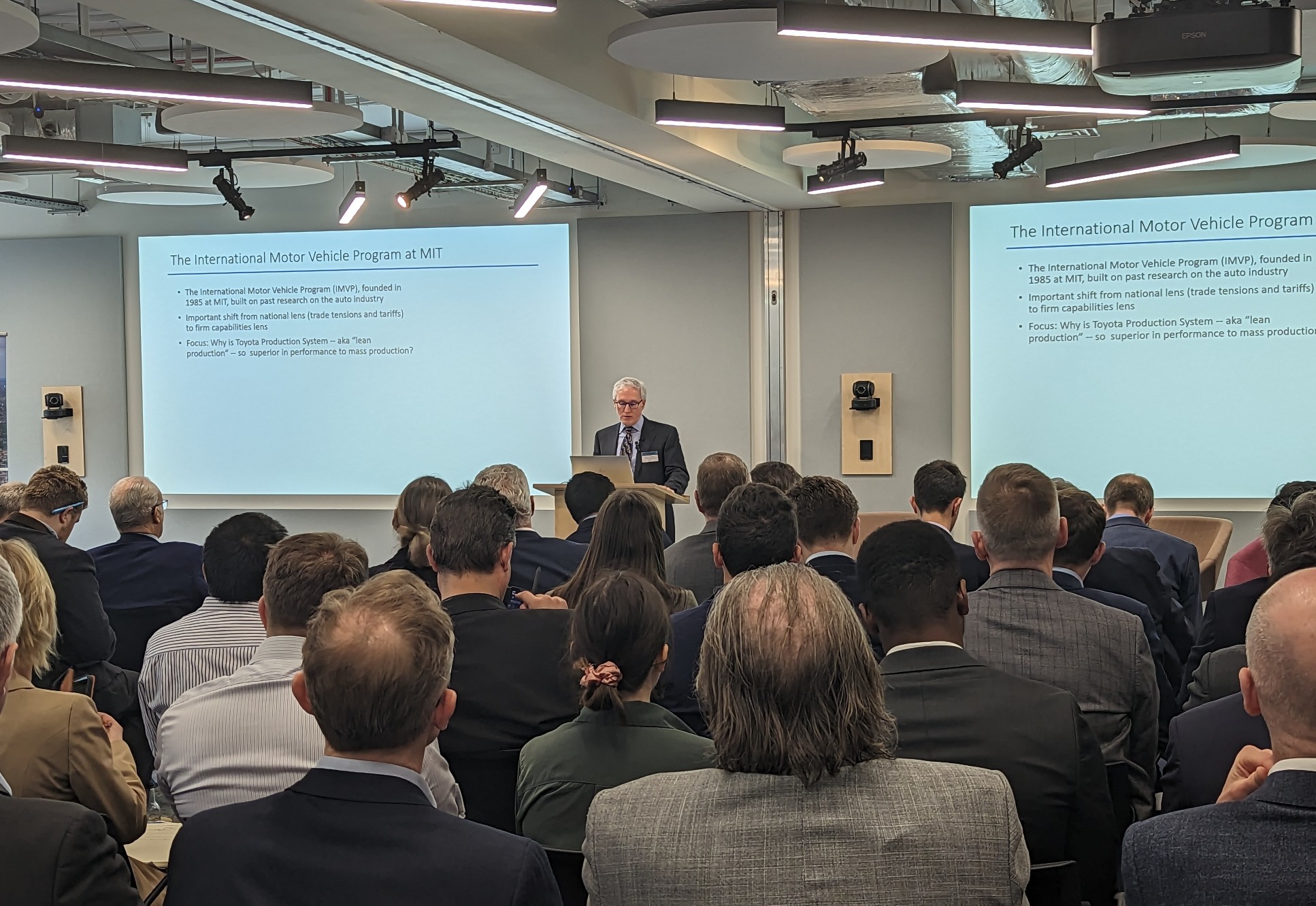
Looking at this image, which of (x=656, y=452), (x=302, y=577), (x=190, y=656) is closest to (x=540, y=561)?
(x=190, y=656)

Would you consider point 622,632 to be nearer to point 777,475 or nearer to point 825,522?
point 825,522

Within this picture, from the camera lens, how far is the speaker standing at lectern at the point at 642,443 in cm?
813

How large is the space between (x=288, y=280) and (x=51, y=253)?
220 cm

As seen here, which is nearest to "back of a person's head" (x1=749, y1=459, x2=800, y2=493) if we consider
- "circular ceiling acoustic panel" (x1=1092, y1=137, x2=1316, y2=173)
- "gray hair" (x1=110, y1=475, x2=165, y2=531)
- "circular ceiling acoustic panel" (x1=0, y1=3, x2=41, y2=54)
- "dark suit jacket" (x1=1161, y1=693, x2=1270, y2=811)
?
"gray hair" (x1=110, y1=475, x2=165, y2=531)

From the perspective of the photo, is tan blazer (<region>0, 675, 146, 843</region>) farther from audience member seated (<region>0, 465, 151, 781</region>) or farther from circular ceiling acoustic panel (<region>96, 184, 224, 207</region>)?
circular ceiling acoustic panel (<region>96, 184, 224, 207</region>)

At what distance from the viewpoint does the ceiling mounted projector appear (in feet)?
13.8

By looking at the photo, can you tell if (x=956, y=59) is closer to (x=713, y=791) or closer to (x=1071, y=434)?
(x=1071, y=434)

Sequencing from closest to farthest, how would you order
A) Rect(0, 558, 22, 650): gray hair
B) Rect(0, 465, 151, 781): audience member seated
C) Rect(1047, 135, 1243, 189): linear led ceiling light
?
1. Rect(0, 558, 22, 650): gray hair
2. Rect(0, 465, 151, 781): audience member seated
3. Rect(1047, 135, 1243, 189): linear led ceiling light

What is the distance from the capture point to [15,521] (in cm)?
486

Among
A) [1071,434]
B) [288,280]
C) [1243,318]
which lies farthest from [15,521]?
[1243,318]

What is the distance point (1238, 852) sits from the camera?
62.7 inches

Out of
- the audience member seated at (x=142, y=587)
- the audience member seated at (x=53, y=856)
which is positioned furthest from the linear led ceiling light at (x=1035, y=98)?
the audience member seated at (x=53, y=856)

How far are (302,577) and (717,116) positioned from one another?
159 inches

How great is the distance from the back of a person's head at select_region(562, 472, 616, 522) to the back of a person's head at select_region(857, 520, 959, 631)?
10.2 ft
